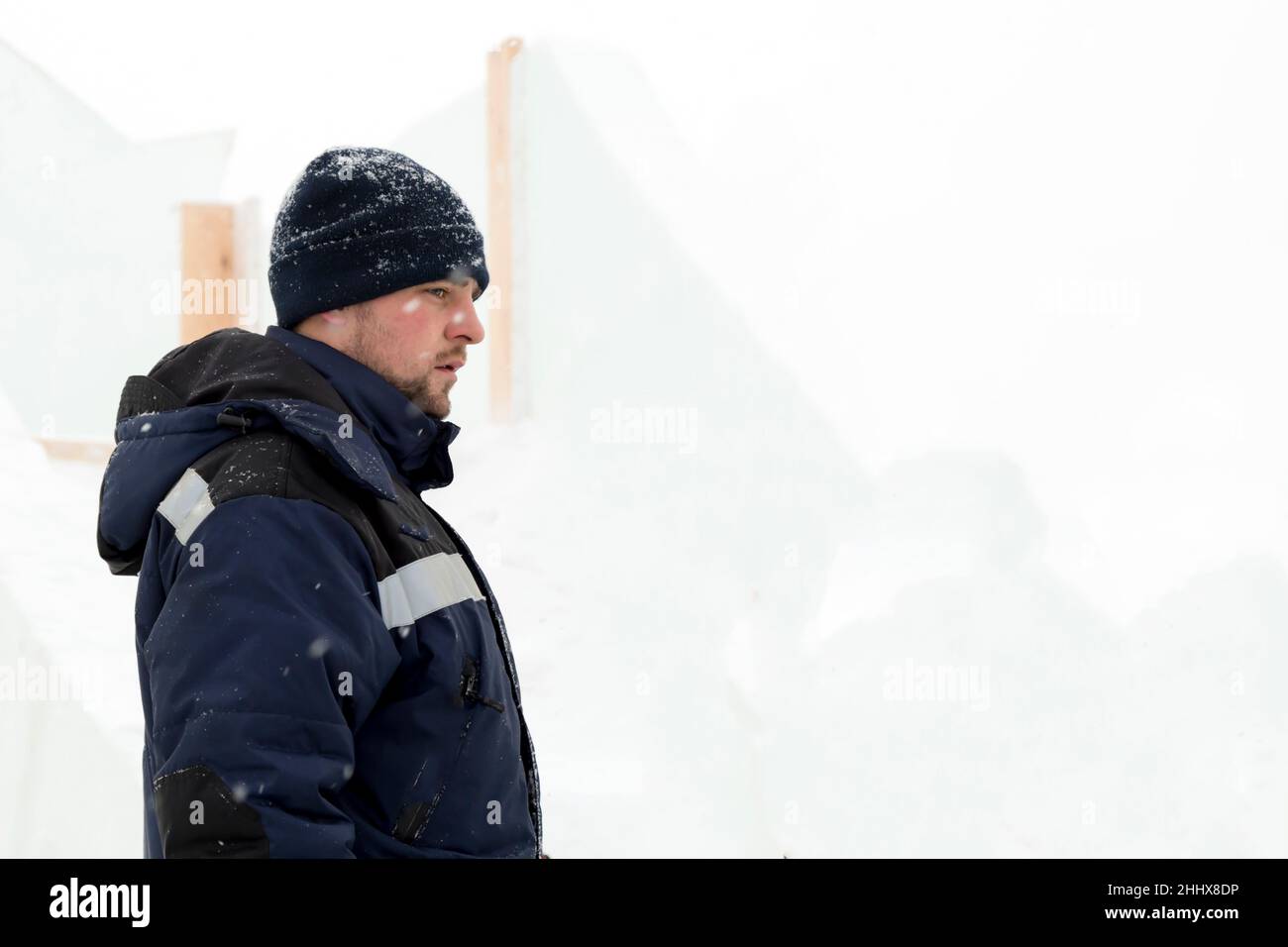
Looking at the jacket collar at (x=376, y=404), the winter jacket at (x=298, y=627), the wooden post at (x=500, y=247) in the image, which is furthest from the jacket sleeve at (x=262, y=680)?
the wooden post at (x=500, y=247)

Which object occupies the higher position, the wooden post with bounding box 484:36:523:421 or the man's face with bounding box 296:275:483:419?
the wooden post with bounding box 484:36:523:421

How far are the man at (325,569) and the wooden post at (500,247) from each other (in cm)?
489

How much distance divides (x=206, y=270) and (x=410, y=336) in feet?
17.6

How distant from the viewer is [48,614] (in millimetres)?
5707

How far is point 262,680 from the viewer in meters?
1.41

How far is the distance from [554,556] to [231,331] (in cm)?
475

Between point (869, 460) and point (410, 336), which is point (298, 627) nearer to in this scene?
point (410, 336)

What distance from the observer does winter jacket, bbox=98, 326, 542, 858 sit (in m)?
1.40

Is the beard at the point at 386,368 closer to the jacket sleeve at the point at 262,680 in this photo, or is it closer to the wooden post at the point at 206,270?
the jacket sleeve at the point at 262,680

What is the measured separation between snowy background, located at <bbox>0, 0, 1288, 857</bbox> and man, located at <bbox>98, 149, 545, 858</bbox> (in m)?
3.60

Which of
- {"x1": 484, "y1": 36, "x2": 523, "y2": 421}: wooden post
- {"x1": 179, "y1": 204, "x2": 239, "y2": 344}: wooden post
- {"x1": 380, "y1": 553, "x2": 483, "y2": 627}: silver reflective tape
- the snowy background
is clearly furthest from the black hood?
{"x1": 179, "y1": 204, "x2": 239, "y2": 344}: wooden post

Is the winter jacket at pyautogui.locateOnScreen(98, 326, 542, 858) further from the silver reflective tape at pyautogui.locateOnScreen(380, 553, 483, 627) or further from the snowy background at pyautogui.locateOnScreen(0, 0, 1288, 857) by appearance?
the snowy background at pyautogui.locateOnScreen(0, 0, 1288, 857)

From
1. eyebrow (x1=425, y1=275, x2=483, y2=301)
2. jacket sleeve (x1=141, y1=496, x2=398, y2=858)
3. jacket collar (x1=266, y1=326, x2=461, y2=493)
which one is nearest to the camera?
jacket sleeve (x1=141, y1=496, x2=398, y2=858)

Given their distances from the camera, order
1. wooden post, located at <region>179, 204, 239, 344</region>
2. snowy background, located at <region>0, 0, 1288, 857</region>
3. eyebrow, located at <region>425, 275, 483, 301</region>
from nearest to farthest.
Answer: eyebrow, located at <region>425, 275, 483, 301</region>, snowy background, located at <region>0, 0, 1288, 857</region>, wooden post, located at <region>179, 204, 239, 344</region>
